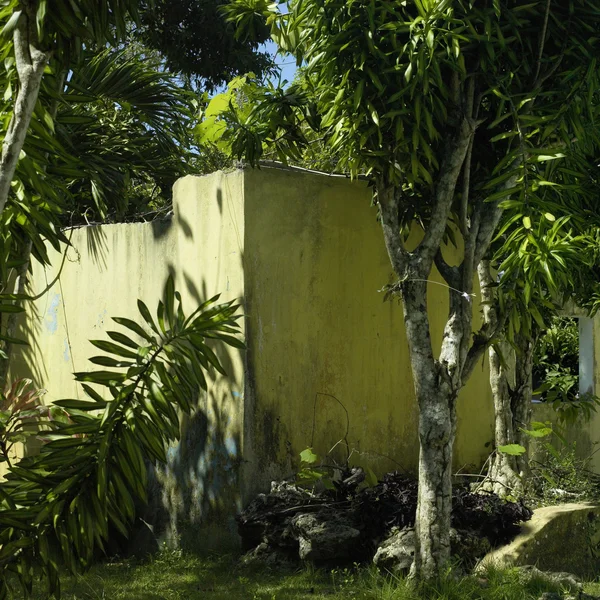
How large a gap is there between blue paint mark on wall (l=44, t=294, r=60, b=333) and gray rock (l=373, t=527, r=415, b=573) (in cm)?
446

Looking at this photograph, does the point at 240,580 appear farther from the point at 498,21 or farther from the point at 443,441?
the point at 498,21

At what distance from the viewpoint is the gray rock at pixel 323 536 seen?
6.21m

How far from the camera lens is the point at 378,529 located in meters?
6.40

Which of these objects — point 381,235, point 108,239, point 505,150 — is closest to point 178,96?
point 108,239

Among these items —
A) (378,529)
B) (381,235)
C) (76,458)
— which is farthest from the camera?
(381,235)

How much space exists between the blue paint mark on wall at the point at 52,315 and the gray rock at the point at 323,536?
153 inches

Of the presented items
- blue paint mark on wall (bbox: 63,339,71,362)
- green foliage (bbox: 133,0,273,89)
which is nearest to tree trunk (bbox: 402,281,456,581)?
blue paint mark on wall (bbox: 63,339,71,362)

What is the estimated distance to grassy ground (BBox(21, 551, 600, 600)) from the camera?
5609 mm

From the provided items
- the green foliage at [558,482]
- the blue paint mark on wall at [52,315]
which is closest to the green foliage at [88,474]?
the green foliage at [558,482]

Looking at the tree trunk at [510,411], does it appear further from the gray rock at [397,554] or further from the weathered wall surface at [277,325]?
the gray rock at [397,554]

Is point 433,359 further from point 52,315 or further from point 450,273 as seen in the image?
point 52,315

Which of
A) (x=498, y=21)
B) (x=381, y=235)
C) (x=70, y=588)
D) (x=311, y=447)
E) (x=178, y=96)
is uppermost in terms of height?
(x=178, y=96)

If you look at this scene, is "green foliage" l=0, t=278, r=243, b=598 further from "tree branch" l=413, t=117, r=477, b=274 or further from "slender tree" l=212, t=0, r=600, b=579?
"tree branch" l=413, t=117, r=477, b=274

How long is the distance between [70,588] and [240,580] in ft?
3.64
